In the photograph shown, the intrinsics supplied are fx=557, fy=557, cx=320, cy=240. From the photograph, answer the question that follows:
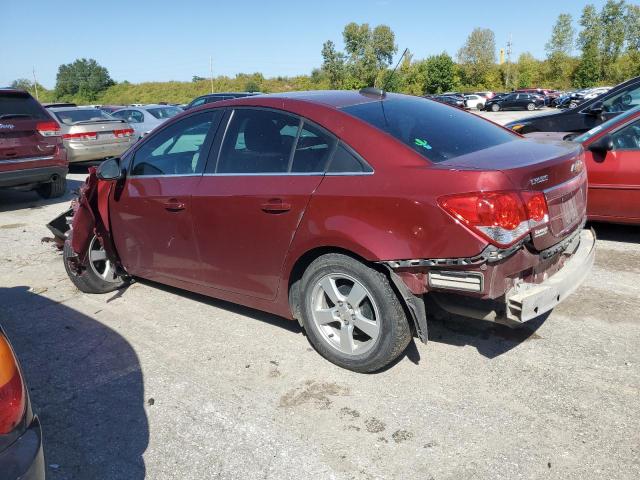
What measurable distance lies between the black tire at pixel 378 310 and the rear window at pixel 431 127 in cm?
75

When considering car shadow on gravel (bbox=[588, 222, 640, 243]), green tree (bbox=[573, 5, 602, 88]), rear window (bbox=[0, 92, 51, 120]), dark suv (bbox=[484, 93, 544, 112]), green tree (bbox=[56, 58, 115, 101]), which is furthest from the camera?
green tree (bbox=[56, 58, 115, 101])

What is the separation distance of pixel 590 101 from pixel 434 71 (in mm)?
66158

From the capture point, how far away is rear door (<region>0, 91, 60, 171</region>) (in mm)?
8289

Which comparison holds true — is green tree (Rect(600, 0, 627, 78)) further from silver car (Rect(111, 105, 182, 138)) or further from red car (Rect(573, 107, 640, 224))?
red car (Rect(573, 107, 640, 224))

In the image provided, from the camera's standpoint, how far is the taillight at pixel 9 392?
6.32 feet

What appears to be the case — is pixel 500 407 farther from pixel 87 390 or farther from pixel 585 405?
pixel 87 390

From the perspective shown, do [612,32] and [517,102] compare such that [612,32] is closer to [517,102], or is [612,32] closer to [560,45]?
[560,45]

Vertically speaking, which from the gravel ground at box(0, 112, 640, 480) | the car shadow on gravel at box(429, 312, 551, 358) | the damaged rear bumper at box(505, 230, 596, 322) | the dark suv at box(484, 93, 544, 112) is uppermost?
the damaged rear bumper at box(505, 230, 596, 322)

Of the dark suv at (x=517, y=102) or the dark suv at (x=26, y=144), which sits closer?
the dark suv at (x=26, y=144)

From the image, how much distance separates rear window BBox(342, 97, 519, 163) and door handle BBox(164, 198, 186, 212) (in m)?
1.40

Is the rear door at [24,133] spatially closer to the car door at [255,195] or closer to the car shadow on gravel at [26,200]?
the car shadow on gravel at [26,200]

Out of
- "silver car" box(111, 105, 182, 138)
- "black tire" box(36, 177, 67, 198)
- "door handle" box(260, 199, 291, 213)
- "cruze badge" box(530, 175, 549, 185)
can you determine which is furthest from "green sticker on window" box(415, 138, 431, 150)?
"silver car" box(111, 105, 182, 138)

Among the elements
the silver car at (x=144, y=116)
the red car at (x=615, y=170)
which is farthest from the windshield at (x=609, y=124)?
the silver car at (x=144, y=116)

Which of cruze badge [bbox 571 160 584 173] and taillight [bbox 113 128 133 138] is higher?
cruze badge [bbox 571 160 584 173]
